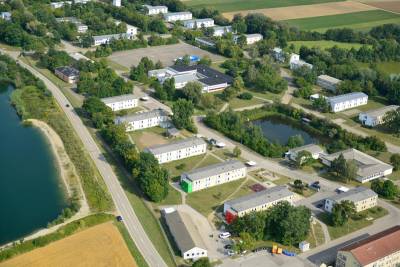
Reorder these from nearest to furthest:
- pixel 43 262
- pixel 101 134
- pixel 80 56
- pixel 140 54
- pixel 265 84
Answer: pixel 43 262 → pixel 101 134 → pixel 265 84 → pixel 80 56 → pixel 140 54

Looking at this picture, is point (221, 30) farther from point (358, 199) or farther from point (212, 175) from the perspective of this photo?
point (358, 199)

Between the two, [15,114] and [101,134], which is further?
[15,114]

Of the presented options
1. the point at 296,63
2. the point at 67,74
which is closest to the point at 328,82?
the point at 296,63

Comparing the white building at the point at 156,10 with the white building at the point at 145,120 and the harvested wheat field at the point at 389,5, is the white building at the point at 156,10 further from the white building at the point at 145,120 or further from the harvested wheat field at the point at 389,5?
the white building at the point at 145,120

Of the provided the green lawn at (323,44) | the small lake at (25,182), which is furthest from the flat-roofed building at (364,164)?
the green lawn at (323,44)

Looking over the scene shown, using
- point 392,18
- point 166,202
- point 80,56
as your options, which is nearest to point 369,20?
point 392,18

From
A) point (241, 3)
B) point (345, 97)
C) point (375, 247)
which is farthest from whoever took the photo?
point (241, 3)

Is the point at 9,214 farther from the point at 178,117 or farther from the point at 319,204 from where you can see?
the point at 319,204
